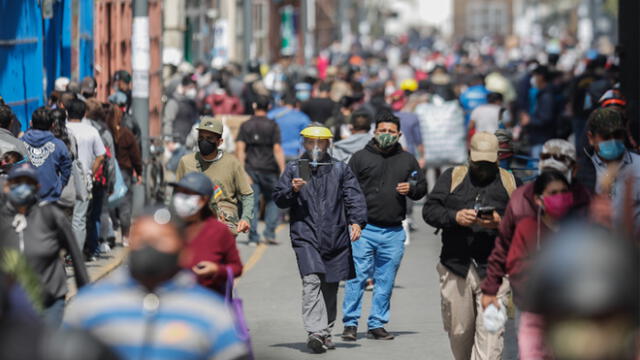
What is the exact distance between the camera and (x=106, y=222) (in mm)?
15773

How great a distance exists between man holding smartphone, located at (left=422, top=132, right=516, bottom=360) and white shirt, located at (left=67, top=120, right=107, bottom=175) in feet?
19.2

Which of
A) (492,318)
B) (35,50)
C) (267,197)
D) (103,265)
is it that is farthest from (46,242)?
(35,50)

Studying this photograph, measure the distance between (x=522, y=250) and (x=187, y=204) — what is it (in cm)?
165

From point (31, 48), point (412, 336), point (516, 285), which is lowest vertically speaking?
point (412, 336)

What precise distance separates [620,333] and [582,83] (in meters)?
17.1

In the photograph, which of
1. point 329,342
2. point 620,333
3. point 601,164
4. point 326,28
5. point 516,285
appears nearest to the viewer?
point 620,333

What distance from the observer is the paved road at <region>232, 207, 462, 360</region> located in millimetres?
10797

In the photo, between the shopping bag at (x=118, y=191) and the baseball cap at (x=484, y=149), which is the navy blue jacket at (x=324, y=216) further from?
the shopping bag at (x=118, y=191)

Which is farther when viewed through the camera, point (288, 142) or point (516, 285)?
point (288, 142)

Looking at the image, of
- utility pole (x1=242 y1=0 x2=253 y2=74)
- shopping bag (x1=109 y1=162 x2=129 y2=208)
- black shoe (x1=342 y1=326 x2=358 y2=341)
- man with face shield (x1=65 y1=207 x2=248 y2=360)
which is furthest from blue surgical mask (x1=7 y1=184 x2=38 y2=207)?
utility pole (x1=242 y1=0 x2=253 y2=74)

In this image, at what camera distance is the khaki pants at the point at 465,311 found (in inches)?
347

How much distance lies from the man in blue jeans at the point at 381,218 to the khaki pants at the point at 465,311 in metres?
2.27

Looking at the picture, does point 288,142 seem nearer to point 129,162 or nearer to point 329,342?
point 129,162

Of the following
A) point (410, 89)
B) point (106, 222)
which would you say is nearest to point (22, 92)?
point (106, 222)
